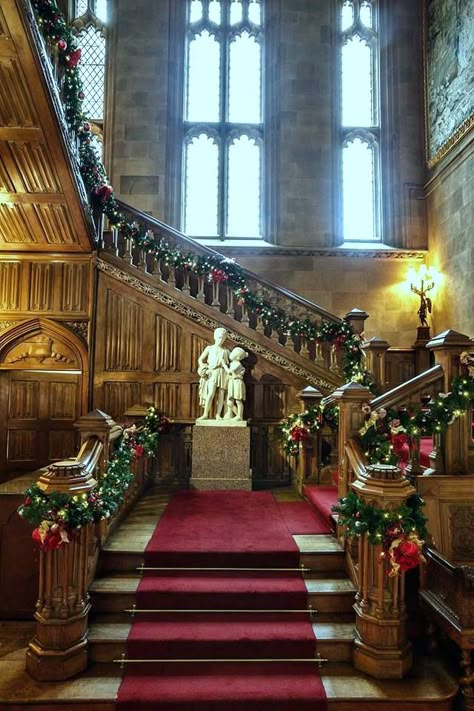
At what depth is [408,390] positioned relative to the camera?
5082 mm

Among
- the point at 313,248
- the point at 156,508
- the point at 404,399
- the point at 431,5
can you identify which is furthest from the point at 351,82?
the point at 156,508

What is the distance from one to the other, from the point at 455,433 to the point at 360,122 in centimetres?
1019

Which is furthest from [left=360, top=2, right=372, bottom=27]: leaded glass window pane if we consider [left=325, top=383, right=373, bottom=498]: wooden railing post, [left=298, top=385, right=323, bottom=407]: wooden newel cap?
[left=325, top=383, right=373, bottom=498]: wooden railing post

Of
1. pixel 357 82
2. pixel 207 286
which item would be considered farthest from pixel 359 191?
pixel 207 286

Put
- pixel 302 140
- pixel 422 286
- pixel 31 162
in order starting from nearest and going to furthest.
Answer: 1. pixel 31 162
2. pixel 422 286
3. pixel 302 140

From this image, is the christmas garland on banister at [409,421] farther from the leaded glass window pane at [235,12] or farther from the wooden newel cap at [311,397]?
the leaded glass window pane at [235,12]

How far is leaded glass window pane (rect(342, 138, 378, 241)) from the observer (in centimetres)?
Result: 1219

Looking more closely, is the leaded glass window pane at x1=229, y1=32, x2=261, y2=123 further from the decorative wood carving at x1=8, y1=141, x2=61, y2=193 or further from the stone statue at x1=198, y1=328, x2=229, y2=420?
the stone statue at x1=198, y1=328, x2=229, y2=420

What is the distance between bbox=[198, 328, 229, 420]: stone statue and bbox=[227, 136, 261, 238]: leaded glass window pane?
211 inches

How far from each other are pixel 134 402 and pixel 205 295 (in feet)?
7.70

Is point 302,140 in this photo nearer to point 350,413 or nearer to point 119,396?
point 119,396

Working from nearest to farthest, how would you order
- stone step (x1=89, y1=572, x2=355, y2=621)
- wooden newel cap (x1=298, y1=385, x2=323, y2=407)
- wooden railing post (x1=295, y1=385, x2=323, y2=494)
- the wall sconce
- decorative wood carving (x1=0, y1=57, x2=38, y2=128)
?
stone step (x1=89, y1=572, x2=355, y2=621) < decorative wood carving (x1=0, y1=57, x2=38, y2=128) < wooden railing post (x1=295, y1=385, x2=323, y2=494) < wooden newel cap (x1=298, y1=385, x2=323, y2=407) < the wall sconce

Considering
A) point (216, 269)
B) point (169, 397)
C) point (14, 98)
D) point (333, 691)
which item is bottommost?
point (333, 691)

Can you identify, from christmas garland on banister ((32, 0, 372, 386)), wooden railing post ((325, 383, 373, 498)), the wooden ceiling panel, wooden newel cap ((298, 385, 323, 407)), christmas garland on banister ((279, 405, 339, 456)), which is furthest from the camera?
christmas garland on banister ((32, 0, 372, 386))
